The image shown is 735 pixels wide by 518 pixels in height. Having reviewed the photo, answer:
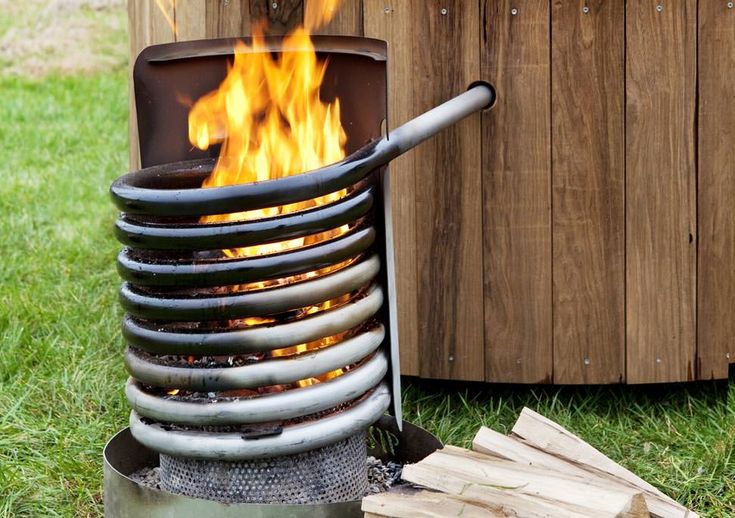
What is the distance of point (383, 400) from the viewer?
2152 millimetres

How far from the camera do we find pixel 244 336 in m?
1.91

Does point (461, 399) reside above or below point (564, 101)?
below

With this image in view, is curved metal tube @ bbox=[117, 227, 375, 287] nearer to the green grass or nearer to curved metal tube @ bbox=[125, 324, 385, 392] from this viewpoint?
curved metal tube @ bbox=[125, 324, 385, 392]

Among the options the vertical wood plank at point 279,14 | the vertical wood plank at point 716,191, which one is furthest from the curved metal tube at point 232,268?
the vertical wood plank at point 716,191

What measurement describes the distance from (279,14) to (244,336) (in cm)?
120

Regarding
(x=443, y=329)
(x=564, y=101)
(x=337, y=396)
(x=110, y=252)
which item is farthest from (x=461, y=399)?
(x=110, y=252)

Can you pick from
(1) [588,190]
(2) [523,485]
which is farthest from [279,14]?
(2) [523,485]

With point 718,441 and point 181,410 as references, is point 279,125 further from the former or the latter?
point 718,441

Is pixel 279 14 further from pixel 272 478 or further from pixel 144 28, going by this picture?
pixel 272 478

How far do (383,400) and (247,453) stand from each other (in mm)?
331

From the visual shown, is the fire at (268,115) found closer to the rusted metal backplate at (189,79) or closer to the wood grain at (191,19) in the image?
the rusted metal backplate at (189,79)

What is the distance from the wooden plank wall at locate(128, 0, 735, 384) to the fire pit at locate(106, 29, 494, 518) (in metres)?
0.63

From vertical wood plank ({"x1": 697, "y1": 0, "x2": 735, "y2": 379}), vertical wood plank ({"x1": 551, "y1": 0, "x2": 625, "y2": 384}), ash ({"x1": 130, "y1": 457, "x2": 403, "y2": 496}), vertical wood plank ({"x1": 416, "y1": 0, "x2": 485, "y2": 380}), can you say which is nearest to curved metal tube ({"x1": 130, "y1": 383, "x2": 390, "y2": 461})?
ash ({"x1": 130, "y1": 457, "x2": 403, "y2": 496})

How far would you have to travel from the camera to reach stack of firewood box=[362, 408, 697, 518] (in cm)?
188
